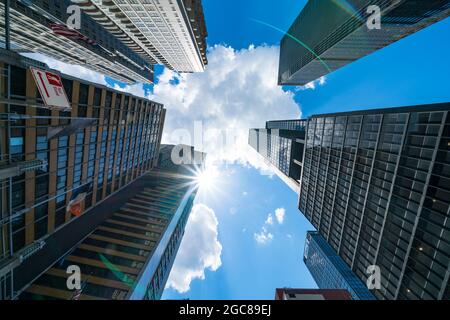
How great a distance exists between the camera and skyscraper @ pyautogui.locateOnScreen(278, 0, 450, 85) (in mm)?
67875

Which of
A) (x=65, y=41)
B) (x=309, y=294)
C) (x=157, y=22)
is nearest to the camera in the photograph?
(x=309, y=294)

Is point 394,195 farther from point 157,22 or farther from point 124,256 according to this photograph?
point 157,22

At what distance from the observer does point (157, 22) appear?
65.4 meters

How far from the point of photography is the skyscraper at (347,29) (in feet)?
223

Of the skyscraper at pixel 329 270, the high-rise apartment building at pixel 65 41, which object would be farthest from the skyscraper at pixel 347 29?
the skyscraper at pixel 329 270

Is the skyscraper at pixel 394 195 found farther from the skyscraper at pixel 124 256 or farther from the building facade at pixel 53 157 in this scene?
the building facade at pixel 53 157

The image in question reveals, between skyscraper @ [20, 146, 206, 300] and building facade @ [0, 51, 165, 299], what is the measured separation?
256 centimetres

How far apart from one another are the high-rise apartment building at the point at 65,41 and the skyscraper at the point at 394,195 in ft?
181

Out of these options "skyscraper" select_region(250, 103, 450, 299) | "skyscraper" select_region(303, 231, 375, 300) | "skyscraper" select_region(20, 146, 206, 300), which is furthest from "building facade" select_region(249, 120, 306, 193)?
"skyscraper" select_region(20, 146, 206, 300)

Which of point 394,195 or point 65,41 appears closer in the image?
point 394,195

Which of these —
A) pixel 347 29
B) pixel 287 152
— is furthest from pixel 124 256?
pixel 347 29

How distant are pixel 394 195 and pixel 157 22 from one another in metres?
81.6
